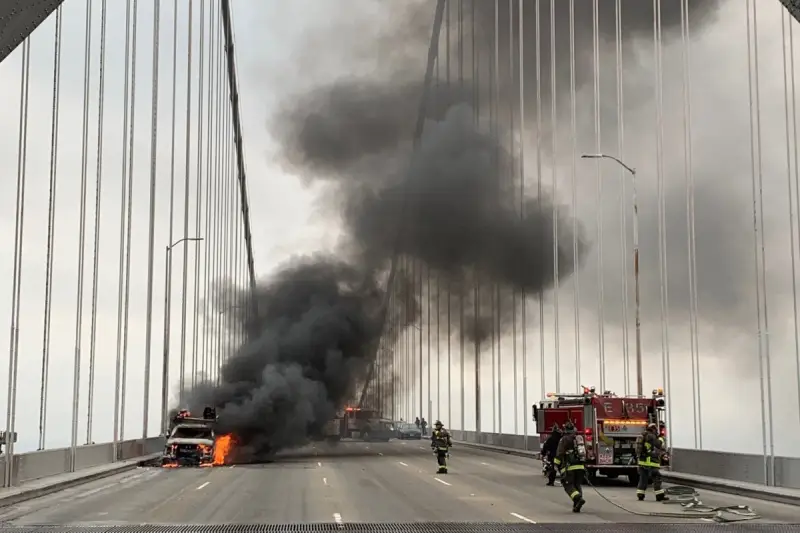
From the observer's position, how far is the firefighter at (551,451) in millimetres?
22891

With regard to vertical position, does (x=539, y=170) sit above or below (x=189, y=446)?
above

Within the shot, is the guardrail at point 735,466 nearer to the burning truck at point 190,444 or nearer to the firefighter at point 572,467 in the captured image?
the firefighter at point 572,467

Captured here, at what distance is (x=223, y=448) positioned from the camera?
3672cm

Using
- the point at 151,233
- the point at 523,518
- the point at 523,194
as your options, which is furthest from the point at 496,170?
the point at 523,518

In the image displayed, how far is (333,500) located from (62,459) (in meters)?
9.69

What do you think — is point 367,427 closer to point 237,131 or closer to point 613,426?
point 237,131

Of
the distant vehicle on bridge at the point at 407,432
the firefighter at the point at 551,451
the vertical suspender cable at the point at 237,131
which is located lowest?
the distant vehicle on bridge at the point at 407,432

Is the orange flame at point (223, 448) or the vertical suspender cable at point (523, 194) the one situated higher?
the vertical suspender cable at point (523, 194)

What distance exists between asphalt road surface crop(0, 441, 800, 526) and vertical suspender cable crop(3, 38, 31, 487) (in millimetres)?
1328

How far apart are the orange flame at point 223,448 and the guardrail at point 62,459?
279cm

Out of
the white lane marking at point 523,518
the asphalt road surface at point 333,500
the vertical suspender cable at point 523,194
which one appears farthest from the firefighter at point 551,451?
the vertical suspender cable at point 523,194

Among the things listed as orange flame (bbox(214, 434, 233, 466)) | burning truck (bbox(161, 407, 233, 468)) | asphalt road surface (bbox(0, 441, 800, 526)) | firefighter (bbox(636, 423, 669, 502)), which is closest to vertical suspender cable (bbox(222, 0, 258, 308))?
orange flame (bbox(214, 434, 233, 466))

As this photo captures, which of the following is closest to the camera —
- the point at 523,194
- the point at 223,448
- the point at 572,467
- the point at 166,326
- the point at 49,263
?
the point at 572,467

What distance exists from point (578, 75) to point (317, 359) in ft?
56.6
